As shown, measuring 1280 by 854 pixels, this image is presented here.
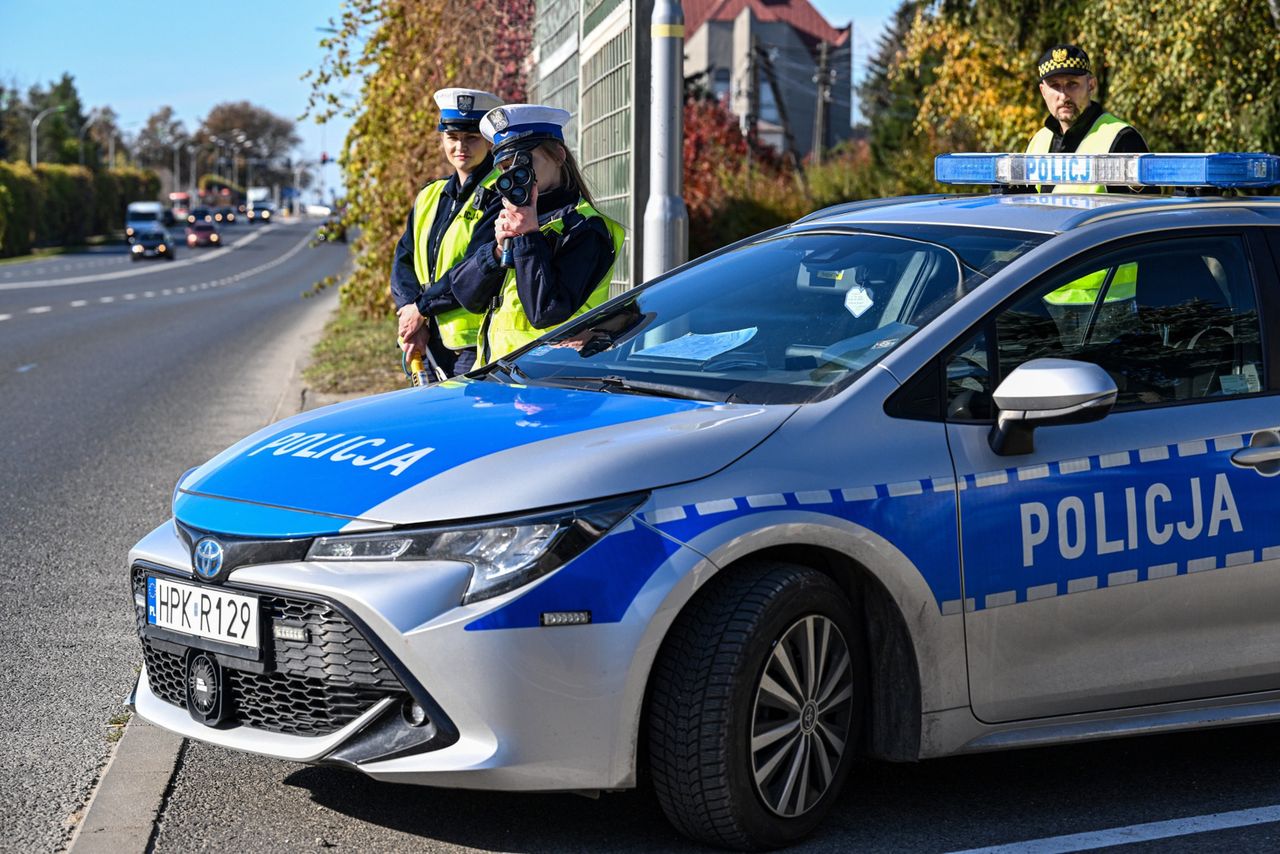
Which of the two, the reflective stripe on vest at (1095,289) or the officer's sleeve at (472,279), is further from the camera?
the officer's sleeve at (472,279)

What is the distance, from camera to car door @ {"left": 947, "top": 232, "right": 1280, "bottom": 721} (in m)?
3.97

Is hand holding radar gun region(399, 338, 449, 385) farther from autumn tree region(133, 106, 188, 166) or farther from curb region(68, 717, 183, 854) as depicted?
autumn tree region(133, 106, 188, 166)

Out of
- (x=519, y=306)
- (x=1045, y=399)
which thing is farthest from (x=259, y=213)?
(x=1045, y=399)

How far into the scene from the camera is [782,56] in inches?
3578

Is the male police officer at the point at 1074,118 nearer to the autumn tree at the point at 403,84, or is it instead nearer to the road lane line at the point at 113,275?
the autumn tree at the point at 403,84

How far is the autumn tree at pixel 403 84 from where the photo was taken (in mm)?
16594

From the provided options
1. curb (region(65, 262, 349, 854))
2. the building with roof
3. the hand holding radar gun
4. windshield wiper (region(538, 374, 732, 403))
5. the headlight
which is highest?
the building with roof

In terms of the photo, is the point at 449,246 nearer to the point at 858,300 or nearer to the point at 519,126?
the point at 519,126

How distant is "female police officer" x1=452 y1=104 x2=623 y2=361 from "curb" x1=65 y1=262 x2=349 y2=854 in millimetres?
1860

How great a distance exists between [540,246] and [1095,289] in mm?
2000

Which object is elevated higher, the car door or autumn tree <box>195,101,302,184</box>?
autumn tree <box>195,101,302,184</box>

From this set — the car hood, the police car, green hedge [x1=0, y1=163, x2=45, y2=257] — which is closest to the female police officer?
the police car

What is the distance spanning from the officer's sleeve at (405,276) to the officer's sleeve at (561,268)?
86cm

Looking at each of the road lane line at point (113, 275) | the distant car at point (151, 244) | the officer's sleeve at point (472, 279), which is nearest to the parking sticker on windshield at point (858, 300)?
the officer's sleeve at point (472, 279)
